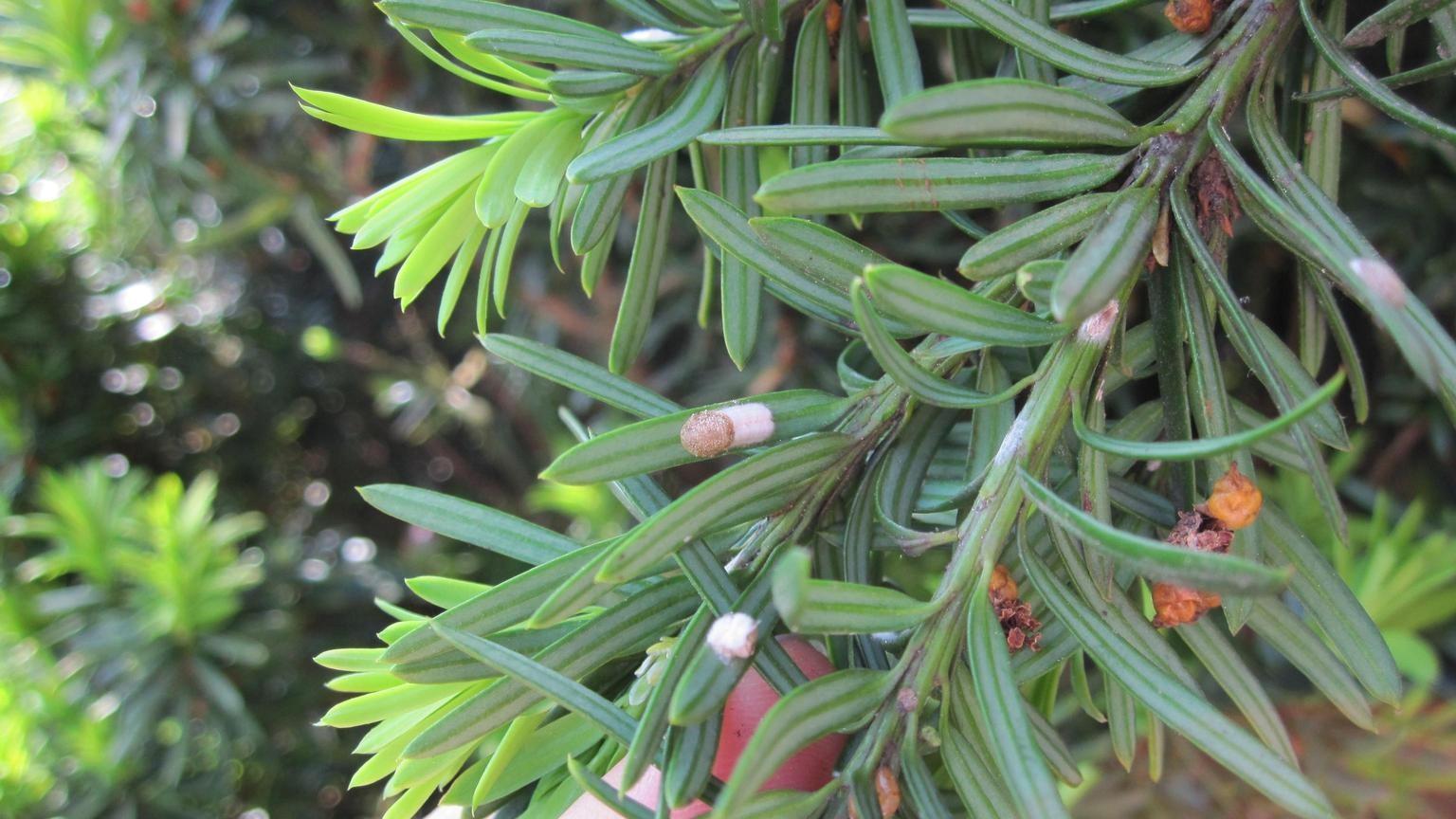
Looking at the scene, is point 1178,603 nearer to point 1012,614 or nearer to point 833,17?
point 1012,614

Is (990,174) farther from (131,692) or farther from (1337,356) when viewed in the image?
(131,692)

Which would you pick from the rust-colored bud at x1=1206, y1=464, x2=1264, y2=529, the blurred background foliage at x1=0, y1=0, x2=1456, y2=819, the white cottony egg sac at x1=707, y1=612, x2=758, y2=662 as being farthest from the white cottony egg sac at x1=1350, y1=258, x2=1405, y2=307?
the blurred background foliage at x1=0, y1=0, x2=1456, y2=819

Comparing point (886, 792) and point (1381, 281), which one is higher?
point (1381, 281)

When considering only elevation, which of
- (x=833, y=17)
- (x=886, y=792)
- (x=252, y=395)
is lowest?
(x=252, y=395)

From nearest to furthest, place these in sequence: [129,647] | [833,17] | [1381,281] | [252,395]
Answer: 1. [1381,281]
2. [833,17]
3. [129,647]
4. [252,395]

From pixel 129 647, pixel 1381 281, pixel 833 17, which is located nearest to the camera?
pixel 1381 281

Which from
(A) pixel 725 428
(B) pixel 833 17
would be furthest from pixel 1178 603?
(B) pixel 833 17

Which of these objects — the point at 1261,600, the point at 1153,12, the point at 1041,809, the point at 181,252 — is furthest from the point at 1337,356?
the point at 181,252
